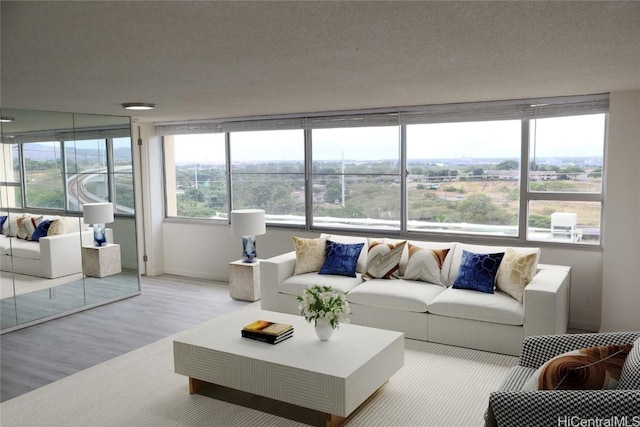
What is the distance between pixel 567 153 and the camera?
5055mm

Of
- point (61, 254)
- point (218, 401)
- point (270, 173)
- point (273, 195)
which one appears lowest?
point (218, 401)

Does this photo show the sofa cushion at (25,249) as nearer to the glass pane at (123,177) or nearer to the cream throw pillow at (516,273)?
the glass pane at (123,177)

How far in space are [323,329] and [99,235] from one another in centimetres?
330

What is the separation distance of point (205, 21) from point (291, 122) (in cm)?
437

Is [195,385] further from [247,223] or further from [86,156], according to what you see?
[86,156]

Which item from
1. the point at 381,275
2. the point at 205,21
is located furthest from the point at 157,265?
the point at 205,21

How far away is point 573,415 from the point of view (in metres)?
2.13

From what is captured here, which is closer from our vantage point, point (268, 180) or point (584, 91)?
point (584, 91)

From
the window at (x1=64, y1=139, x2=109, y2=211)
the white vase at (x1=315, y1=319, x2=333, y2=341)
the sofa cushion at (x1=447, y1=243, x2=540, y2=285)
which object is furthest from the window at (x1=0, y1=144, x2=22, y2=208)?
the sofa cushion at (x1=447, y1=243, x2=540, y2=285)

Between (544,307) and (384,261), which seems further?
(384,261)

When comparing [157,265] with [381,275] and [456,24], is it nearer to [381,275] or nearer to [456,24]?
[381,275]

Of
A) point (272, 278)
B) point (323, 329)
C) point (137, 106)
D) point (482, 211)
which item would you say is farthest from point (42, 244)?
point (482, 211)

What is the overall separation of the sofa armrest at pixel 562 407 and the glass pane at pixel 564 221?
10.6 ft

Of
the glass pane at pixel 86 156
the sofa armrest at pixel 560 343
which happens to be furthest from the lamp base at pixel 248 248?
the sofa armrest at pixel 560 343
